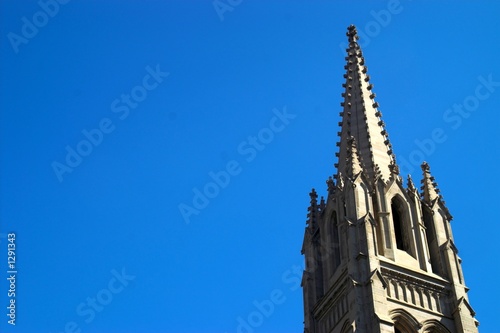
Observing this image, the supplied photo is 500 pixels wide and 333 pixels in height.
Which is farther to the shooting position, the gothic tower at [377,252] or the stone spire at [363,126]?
the stone spire at [363,126]

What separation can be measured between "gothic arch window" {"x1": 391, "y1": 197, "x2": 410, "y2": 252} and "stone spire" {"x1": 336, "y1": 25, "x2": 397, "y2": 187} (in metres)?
1.41

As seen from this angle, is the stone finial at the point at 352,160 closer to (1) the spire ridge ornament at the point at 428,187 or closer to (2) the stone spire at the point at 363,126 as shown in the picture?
(2) the stone spire at the point at 363,126

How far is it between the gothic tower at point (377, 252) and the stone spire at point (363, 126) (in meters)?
0.08

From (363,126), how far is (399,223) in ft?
22.3

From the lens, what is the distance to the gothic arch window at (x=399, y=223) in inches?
1805

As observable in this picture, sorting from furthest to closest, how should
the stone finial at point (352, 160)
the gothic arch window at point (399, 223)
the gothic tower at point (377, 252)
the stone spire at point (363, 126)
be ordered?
1. the stone spire at point (363, 126)
2. the stone finial at point (352, 160)
3. the gothic arch window at point (399, 223)
4. the gothic tower at point (377, 252)

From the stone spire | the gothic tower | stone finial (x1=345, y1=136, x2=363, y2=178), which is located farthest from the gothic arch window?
stone finial (x1=345, y1=136, x2=363, y2=178)

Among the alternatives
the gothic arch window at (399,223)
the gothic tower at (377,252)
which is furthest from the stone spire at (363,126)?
the gothic arch window at (399,223)

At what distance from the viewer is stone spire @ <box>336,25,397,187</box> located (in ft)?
161

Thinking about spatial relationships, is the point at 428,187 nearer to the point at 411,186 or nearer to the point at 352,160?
the point at 411,186

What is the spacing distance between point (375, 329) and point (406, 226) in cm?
829

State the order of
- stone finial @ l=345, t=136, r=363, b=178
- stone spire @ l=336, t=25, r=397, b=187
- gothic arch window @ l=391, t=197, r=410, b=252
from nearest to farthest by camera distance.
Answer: gothic arch window @ l=391, t=197, r=410, b=252 < stone finial @ l=345, t=136, r=363, b=178 < stone spire @ l=336, t=25, r=397, b=187

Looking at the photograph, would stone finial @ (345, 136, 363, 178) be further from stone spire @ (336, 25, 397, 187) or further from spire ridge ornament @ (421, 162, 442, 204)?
spire ridge ornament @ (421, 162, 442, 204)

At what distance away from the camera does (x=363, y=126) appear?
51.6 metres
